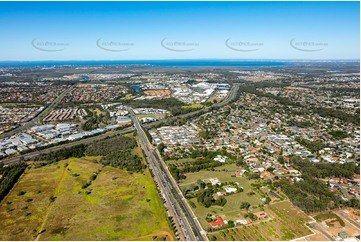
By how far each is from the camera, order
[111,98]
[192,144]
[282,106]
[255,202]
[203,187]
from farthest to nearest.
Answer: [111,98] → [282,106] → [192,144] → [203,187] → [255,202]

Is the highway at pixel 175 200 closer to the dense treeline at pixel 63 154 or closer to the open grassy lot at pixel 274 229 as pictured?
the open grassy lot at pixel 274 229

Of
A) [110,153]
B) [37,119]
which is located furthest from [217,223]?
[37,119]

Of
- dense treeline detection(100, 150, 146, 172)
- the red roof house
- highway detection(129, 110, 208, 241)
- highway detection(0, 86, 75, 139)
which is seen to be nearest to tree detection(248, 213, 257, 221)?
the red roof house

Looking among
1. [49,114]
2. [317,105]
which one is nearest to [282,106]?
[317,105]

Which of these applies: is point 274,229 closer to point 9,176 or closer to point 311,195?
point 311,195

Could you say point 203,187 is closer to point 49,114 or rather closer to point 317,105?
point 49,114

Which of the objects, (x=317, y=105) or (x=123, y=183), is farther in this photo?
(x=317, y=105)

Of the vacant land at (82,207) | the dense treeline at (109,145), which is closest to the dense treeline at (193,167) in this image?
the vacant land at (82,207)

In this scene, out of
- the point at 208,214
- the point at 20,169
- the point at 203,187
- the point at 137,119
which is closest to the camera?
the point at 208,214
